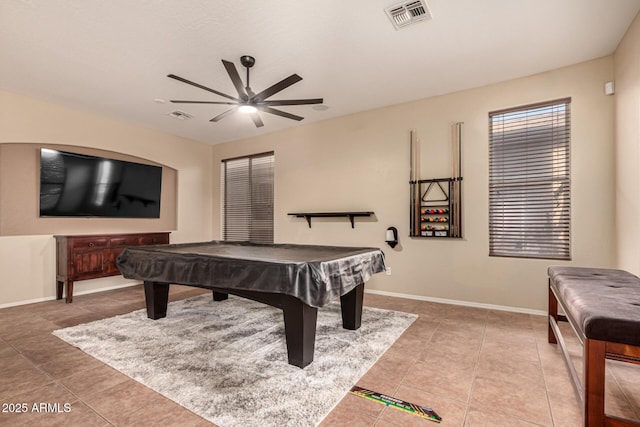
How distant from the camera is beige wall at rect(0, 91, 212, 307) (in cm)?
392

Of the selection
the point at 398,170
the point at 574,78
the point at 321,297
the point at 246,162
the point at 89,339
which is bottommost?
the point at 89,339

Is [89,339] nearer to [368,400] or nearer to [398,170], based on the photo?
[368,400]

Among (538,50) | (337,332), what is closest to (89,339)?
(337,332)

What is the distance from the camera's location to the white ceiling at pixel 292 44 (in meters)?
2.43

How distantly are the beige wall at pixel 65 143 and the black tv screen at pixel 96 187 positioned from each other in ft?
0.69

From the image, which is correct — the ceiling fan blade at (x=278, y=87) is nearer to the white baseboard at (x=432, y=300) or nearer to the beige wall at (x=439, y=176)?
the beige wall at (x=439, y=176)

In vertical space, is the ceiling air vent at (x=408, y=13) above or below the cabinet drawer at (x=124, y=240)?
above

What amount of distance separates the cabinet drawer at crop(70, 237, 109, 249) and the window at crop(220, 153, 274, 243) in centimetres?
237

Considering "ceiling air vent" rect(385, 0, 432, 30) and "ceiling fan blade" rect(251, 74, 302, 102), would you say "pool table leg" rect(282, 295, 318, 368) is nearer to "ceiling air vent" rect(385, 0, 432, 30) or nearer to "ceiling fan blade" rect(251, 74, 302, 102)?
"ceiling fan blade" rect(251, 74, 302, 102)

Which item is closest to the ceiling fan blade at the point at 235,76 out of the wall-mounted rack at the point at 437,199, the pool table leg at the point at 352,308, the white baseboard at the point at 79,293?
the pool table leg at the point at 352,308

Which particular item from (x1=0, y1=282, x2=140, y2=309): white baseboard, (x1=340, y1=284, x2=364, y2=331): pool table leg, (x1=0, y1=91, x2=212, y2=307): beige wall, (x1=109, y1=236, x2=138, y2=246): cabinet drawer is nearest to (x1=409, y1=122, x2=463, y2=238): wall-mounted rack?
(x1=340, y1=284, x2=364, y2=331): pool table leg

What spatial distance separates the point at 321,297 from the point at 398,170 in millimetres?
2863

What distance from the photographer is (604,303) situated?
150 cm

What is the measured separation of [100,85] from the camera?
3.72 m
